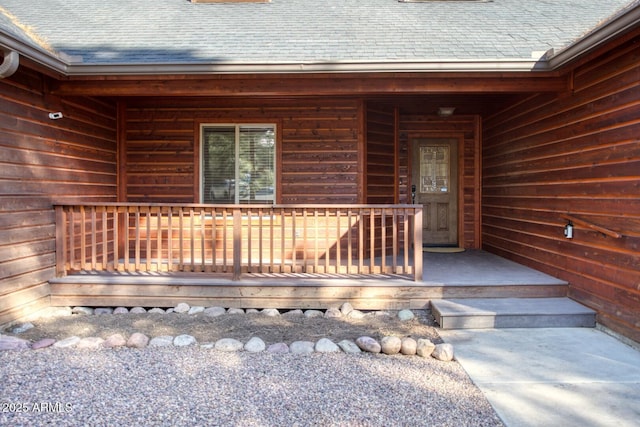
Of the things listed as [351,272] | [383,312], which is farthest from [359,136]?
[383,312]

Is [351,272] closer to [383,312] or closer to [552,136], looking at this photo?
[383,312]

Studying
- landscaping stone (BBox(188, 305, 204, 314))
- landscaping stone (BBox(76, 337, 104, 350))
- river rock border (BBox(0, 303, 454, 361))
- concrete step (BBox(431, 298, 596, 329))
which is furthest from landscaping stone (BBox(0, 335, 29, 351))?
concrete step (BBox(431, 298, 596, 329))

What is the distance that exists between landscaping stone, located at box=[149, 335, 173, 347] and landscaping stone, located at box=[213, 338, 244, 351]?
41 cm

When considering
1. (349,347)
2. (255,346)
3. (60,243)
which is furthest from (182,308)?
(349,347)

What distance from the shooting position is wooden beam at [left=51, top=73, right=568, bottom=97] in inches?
185

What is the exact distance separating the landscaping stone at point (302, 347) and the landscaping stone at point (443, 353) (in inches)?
37.4

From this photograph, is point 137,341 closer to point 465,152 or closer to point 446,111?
point 446,111

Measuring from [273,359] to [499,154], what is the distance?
15.9 feet

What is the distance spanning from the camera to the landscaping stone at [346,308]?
4.48 metres

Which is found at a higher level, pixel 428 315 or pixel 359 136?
pixel 359 136

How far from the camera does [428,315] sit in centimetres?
445

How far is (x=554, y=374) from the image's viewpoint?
117 inches

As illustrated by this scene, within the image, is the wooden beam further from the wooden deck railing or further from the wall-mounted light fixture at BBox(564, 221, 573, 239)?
the wall-mounted light fixture at BBox(564, 221, 573, 239)

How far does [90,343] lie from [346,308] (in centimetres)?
235
